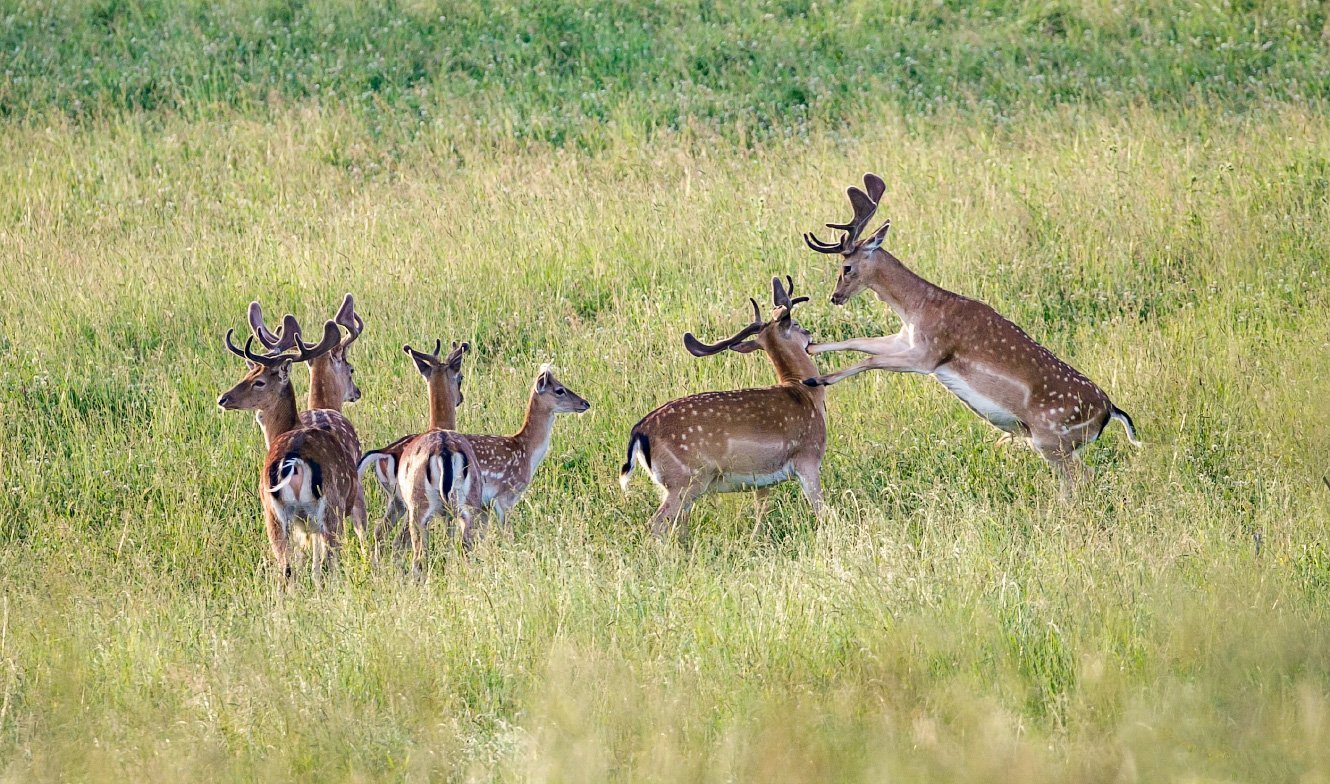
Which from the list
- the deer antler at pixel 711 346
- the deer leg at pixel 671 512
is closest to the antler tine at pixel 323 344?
the deer antler at pixel 711 346

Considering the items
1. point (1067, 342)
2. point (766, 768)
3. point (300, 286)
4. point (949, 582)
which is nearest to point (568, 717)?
point (766, 768)

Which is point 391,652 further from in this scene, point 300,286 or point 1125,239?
point 1125,239

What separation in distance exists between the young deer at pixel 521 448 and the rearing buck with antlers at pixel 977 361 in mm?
1244

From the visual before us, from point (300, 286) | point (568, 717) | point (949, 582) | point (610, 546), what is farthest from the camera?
point (300, 286)

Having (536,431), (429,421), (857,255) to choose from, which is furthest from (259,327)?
(857,255)

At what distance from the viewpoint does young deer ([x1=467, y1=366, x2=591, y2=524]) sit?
7.23 meters

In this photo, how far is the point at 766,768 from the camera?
434 cm

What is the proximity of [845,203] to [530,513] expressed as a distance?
454cm

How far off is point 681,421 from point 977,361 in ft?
5.54

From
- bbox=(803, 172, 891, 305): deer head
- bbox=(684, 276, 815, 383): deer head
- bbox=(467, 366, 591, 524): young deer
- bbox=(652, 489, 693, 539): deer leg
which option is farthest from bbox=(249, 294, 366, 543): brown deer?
bbox=(803, 172, 891, 305): deer head

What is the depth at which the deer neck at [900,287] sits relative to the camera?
8.45 metres

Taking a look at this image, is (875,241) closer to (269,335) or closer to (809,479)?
(809,479)

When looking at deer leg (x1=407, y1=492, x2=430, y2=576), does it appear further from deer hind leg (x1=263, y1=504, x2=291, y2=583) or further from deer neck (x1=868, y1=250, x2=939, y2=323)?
deer neck (x1=868, y1=250, x2=939, y2=323)

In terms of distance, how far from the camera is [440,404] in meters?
7.74
